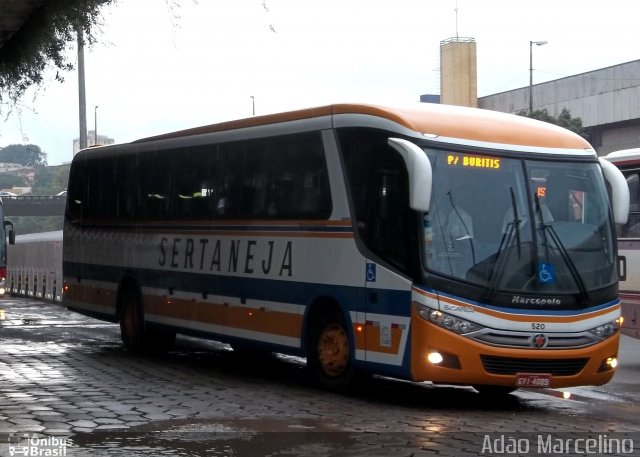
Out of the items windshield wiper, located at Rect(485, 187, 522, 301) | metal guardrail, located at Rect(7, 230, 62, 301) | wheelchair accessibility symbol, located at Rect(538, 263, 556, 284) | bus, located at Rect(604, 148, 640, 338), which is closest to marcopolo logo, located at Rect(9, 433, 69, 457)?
windshield wiper, located at Rect(485, 187, 522, 301)

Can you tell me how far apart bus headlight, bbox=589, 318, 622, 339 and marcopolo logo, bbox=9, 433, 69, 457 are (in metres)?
5.69

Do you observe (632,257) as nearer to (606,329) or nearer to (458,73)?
(606,329)

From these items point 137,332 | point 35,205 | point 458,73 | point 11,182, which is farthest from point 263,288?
point 11,182

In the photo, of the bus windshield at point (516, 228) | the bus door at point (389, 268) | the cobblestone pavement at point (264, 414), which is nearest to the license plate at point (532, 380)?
the cobblestone pavement at point (264, 414)

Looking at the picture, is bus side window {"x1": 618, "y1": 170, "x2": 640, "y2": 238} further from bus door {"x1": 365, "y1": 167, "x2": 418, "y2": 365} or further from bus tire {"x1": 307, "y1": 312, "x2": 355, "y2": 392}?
bus door {"x1": 365, "y1": 167, "x2": 418, "y2": 365}

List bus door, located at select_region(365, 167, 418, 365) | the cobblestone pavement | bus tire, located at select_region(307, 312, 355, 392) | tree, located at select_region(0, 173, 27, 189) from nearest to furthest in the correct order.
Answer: the cobblestone pavement
bus door, located at select_region(365, 167, 418, 365)
bus tire, located at select_region(307, 312, 355, 392)
tree, located at select_region(0, 173, 27, 189)

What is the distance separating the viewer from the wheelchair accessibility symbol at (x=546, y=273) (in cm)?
1239

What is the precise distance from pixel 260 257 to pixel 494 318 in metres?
3.93

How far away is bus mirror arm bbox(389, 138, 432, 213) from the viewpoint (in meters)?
11.8

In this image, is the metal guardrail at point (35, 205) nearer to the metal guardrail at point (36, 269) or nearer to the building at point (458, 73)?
the building at point (458, 73)

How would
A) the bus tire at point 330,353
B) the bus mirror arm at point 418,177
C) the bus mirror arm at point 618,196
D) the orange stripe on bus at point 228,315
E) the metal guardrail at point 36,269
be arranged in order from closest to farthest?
the bus mirror arm at point 418,177 < the bus tire at point 330,353 < the bus mirror arm at point 618,196 < the orange stripe on bus at point 228,315 < the metal guardrail at point 36,269

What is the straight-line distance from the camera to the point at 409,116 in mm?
12664

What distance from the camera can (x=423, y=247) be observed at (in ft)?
39.9

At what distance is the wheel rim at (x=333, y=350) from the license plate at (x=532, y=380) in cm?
203
